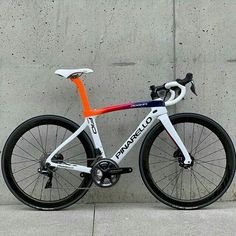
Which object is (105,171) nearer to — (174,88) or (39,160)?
(39,160)

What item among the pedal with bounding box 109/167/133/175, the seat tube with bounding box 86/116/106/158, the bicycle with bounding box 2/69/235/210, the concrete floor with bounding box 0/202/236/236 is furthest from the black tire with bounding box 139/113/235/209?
the seat tube with bounding box 86/116/106/158

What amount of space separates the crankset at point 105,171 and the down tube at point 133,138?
102 mm

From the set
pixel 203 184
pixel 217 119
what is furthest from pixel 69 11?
pixel 203 184

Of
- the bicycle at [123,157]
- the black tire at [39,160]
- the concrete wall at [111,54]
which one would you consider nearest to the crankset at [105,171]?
the bicycle at [123,157]

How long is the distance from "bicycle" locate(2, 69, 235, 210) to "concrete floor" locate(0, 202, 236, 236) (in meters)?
0.15

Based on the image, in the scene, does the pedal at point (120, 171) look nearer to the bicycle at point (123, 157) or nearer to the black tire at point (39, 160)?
the bicycle at point (123, 157)

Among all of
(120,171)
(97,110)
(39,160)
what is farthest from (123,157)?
(39,160)

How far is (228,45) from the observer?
16.0 ft

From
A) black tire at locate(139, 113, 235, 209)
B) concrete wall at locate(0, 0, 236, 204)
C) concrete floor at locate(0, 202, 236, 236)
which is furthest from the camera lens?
black tire at locate(139, 113, 235, 209)

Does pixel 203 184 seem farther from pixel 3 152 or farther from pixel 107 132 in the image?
pixel 3 152

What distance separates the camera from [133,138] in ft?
15.1

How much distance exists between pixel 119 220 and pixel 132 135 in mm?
824

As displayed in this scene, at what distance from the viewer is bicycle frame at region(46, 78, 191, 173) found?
455 cm

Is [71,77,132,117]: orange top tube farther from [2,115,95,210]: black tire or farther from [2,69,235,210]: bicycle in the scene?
[2,115,95,210]: black tire
